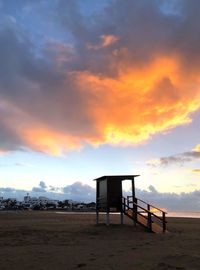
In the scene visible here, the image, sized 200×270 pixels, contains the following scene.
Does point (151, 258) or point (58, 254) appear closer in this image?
point (151, 258)

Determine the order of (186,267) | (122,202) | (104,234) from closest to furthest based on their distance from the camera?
1. (186,267)
2. (104,234)
3. (122,202)

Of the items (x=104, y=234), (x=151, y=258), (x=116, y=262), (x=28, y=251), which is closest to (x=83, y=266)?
(x=116, y=262)

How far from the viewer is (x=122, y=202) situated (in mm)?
26266

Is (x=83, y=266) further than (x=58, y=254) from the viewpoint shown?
No

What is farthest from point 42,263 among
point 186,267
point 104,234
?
point 104,234

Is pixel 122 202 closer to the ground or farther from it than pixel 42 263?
farther from it

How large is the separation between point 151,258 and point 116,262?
1.19 metres

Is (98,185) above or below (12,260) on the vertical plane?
above

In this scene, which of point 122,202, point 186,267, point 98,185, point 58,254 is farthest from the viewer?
point 98,185

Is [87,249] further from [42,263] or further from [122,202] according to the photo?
[122,202]

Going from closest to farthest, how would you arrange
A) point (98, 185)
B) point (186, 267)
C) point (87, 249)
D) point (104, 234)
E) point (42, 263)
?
point (186, 267) < point (42, 263) < point (87, 249) < point (104, 234) < point (98, 185)

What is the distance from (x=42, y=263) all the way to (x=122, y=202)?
15.6 meters

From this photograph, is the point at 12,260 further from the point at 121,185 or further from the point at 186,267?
the point at 121,185

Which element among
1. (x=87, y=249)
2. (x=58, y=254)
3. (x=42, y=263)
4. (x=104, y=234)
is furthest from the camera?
(x=104, y=234)
